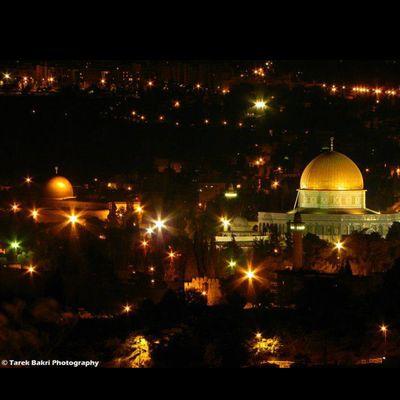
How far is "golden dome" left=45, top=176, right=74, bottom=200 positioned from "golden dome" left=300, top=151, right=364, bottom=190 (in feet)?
23.6

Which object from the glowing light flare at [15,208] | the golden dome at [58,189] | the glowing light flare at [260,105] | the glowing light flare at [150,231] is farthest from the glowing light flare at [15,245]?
the glowing light flare at [260,105]

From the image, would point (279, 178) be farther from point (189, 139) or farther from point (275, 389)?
point (275, 389)

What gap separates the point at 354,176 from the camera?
152ft

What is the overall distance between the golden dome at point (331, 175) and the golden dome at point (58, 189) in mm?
7180

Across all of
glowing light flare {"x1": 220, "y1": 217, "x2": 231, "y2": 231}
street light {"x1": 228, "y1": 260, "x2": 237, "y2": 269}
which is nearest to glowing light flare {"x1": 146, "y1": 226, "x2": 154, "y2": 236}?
glowing light flare {"x1": 220, "y1": 217, "x2": 231, "y2": 231}

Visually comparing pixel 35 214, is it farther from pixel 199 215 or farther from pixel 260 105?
pixel 260 105

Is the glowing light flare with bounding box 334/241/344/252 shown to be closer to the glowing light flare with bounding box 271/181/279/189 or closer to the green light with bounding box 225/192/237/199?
the green light with bounding box 225/192/237/199

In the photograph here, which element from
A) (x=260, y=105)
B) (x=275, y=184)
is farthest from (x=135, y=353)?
(x=260, y=105)

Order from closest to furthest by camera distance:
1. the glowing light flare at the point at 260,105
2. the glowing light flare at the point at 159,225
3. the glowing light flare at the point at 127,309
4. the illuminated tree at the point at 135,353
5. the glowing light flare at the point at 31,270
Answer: the illuminated tree at the point at 135,353
the glowing light flare at the point at 127,309
the glowing light flare at the point at 31,270
the glowing light flare at the point at 159,225
the glowing light flare at the point at 260,105

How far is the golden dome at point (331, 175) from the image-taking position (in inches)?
1818

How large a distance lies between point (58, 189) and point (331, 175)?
8244 mm

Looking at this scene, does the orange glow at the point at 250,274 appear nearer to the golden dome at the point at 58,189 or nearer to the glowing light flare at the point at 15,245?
the glowing light flare at the point at 15,245

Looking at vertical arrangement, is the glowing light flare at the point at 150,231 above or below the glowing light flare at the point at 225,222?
below

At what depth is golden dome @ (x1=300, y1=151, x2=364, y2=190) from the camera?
152 feet
